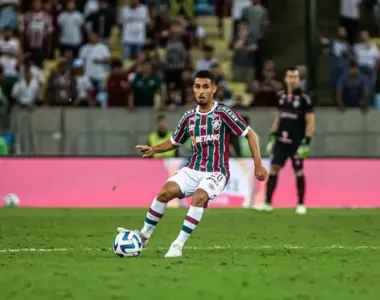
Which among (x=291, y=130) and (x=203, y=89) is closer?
(x=203, y=89)

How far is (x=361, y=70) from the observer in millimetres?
25125

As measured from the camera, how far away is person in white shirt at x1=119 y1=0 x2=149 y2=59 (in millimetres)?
25031

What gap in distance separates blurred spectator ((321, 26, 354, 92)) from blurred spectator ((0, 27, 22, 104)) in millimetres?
6584

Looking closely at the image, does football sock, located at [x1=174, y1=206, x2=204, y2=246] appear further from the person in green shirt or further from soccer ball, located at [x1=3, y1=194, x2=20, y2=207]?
the person in green shirt

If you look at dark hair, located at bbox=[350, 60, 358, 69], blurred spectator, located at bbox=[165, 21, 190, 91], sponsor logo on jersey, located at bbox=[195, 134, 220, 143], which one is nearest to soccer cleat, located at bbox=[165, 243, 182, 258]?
sponsor logo on jersey, located at bbox=[195, 134, 220, 143]

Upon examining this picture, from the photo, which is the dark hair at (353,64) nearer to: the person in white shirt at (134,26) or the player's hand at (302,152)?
the player's hand at (302,152)

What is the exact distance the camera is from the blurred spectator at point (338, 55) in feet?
81.8

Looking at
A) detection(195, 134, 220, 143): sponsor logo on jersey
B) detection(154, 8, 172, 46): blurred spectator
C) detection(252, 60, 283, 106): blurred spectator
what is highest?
detection(154, 8, 172, 46): blurred spectator

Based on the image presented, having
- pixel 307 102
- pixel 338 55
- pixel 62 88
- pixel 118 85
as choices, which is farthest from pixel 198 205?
pixel 338 55

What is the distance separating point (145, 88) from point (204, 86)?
12013mm

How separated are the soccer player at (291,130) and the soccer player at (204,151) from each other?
695 cm

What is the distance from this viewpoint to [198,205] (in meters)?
11.4

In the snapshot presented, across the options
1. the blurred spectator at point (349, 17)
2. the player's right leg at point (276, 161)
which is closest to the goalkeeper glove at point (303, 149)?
the player's right leg at point (276, 161)

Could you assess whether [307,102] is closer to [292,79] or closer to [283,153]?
[292,79]
